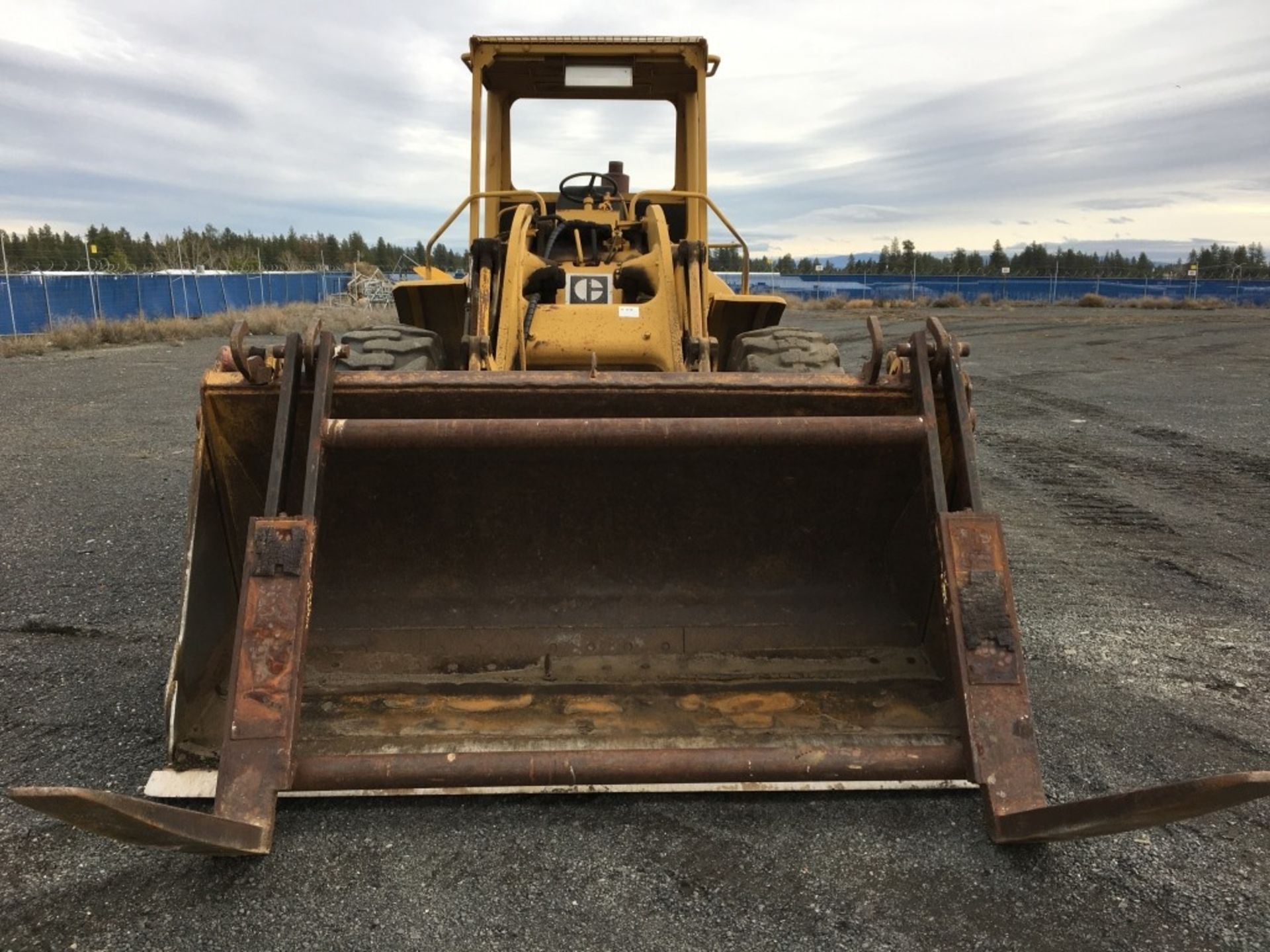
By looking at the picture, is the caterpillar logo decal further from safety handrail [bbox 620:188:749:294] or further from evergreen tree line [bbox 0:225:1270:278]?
evergreen tree line [bbox 0:225:1270:278]

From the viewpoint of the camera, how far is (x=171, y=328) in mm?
23453

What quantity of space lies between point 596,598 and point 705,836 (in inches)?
40.4

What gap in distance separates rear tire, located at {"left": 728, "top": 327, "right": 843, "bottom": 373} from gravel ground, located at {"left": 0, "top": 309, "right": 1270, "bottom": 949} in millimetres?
1531

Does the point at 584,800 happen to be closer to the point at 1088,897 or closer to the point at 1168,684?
the point at 1088,897

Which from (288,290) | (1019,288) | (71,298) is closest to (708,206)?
(71,298)

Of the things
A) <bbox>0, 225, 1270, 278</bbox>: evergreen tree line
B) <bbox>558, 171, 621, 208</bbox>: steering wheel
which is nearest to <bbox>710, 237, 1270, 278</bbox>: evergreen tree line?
<bbox>0, 225, 1270, 278</bbox>: evergreen tree line

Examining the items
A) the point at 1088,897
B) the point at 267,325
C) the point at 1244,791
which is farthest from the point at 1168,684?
the point at 267,325

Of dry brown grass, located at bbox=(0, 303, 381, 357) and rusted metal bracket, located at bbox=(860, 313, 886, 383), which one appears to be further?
dry brown grass, located at bbox=(0, 303, 381, 357)

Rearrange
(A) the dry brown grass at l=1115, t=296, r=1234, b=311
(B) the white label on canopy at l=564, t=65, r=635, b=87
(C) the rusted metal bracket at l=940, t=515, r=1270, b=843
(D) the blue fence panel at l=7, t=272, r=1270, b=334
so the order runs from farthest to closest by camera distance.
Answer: (A) the dry brown grass at l=1115, t=296, r=1234, b=311, (D) the blue fence panel at l=7, t=272, r=1270, b=334, (B) the white label on canopy at l=564, t=65, r=635, b=87, (C) the rusted metal bracket at l=940, t=515, r=1270, b=843

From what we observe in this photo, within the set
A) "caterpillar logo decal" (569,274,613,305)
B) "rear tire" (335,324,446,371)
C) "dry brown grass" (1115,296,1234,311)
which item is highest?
"dry brown grass" (1115,296,1234,311)

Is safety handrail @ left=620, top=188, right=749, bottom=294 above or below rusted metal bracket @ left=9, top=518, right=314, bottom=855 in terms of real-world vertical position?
above

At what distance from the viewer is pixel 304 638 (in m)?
2.52

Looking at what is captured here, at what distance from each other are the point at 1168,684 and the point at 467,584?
9.00 ft

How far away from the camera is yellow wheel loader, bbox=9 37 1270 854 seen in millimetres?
2428
